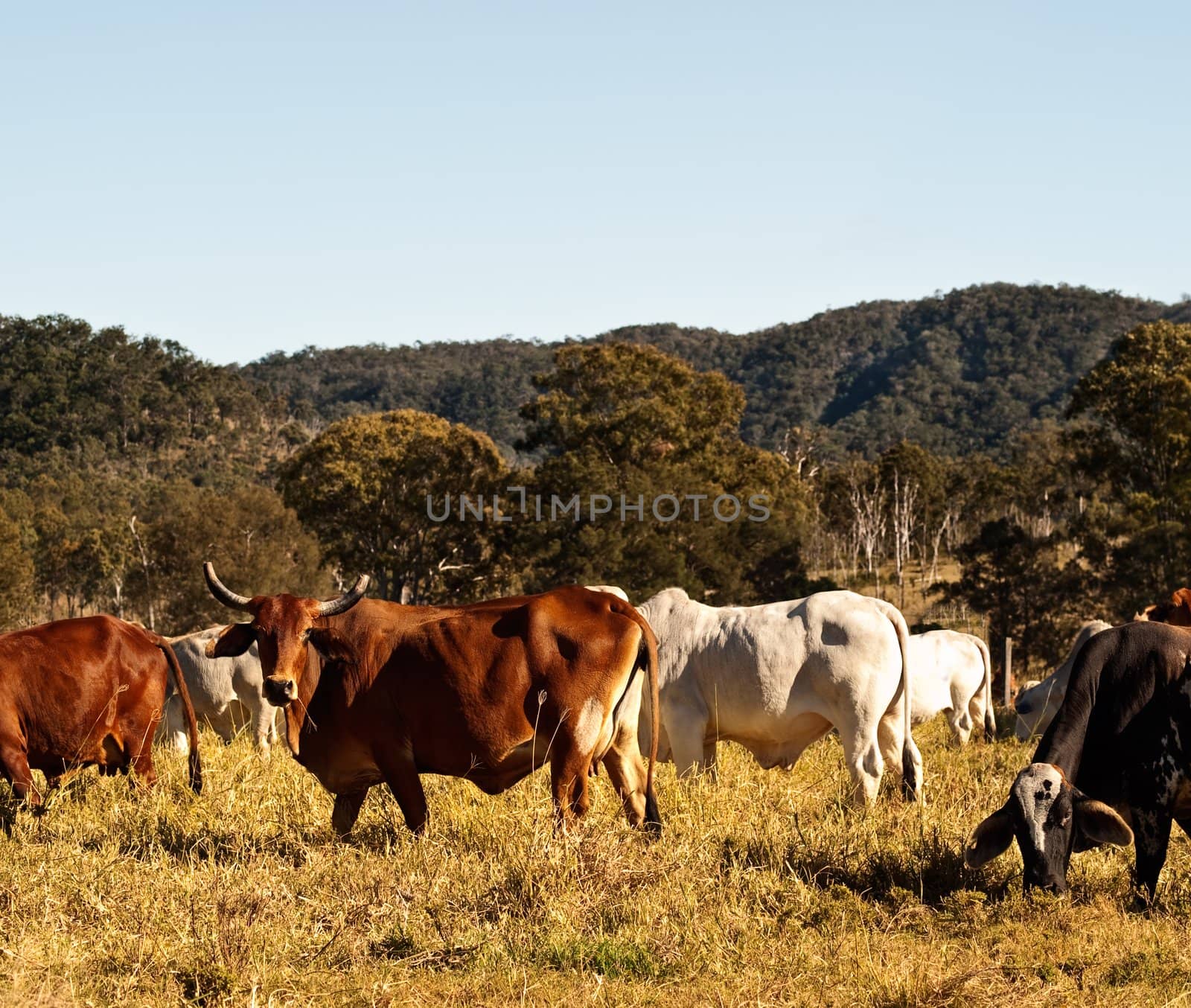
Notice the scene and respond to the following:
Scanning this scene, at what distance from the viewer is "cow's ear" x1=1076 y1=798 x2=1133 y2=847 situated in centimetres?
608

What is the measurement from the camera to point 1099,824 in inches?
242

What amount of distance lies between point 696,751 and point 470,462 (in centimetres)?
3444

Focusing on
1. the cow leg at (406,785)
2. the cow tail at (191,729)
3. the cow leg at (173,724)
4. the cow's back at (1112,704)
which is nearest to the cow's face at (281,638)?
the cow leg at (406,785)

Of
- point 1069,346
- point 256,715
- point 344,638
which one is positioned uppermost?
point 1069,346

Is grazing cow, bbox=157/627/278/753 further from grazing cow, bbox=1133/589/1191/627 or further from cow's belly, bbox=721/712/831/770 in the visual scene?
grazing cow, bbox=1133/589/1191/627

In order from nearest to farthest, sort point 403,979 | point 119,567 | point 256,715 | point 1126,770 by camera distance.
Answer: point 403,979 → point 1126,770 → point 256,715 → point 119,567

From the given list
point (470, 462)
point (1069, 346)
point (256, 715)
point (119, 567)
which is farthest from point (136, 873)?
point (1069, 346)

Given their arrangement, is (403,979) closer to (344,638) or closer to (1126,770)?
(344,638)

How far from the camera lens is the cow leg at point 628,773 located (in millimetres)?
8359

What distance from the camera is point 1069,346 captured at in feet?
494

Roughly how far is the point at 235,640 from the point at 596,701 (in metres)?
2.10

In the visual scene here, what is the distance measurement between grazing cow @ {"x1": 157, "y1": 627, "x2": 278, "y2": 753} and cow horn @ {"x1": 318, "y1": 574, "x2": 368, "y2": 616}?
5796mm

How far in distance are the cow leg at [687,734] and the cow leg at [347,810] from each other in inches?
105

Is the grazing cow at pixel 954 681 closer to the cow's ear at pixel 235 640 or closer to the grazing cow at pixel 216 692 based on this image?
the grazing cow at pixel 216 692
